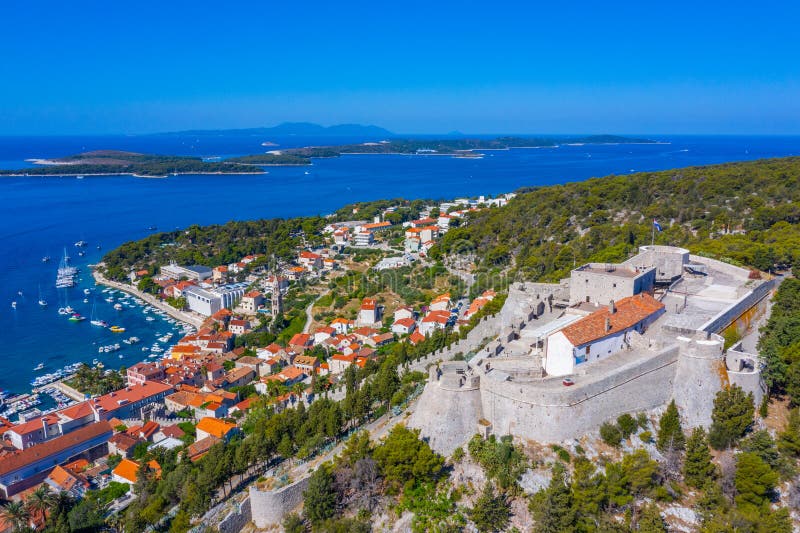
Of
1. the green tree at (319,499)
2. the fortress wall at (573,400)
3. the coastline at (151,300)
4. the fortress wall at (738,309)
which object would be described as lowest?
the coastline at (151,300)

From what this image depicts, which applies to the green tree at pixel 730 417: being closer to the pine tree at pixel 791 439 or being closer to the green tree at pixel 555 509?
the pine tree at pixel 791 439

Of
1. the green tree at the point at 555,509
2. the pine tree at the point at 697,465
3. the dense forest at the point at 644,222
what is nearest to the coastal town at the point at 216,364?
the dense forest at the point at 644,222

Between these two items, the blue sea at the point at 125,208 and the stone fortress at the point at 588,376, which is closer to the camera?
the stone fortress at the point at 588,376

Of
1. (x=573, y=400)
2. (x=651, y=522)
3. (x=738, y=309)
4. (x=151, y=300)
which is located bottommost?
(x=151, y=300)

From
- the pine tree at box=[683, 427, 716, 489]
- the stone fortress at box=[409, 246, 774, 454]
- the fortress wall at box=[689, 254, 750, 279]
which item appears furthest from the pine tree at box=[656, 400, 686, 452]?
the fortress wall at box=[689, 254, 750, 279]

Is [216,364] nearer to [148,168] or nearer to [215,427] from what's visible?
[215,427]

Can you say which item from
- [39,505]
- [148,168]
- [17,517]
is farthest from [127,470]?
[148,168]
